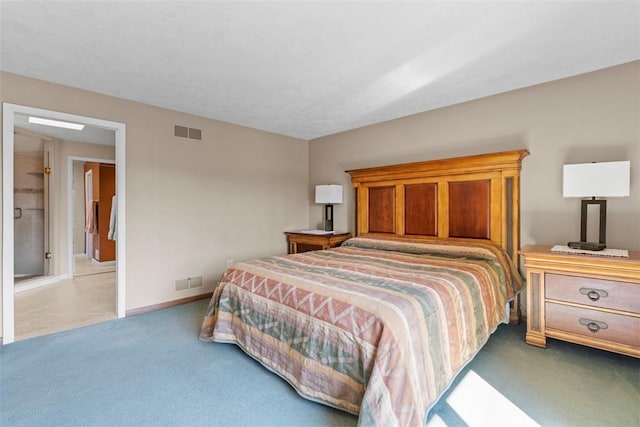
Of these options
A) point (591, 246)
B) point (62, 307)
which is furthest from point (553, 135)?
point (62, 307)

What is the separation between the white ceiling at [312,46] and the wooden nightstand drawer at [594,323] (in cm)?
203

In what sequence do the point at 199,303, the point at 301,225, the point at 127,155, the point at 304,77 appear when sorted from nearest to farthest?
1. the point at 304,77
2. the point at 127,155
3. the point at 199,303
4. the point at 301,225

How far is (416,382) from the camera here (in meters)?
1.46

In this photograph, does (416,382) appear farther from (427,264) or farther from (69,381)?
(69,381)

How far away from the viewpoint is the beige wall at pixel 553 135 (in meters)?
2.53

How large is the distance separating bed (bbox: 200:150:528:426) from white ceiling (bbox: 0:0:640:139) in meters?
0.91

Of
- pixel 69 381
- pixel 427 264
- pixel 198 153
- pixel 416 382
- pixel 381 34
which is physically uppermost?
pixel 381 34

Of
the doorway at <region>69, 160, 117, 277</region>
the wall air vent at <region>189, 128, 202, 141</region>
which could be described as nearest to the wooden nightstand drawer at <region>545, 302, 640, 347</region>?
the wall air vent at <region>189, 128, 202, 141</region>

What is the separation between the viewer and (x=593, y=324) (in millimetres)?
2254

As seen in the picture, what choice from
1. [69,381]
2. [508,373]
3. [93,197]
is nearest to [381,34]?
[508,373]

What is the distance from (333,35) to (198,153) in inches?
99.3

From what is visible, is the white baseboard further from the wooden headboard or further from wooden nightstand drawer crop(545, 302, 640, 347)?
wooden nightstand drawer crop(545, 302, 640, 347)

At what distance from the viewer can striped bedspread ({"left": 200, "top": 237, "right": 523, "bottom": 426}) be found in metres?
1.46

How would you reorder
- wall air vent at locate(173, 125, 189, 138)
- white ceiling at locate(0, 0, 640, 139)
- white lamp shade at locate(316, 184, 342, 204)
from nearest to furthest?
1. white ceiling at locate(0, 0, 640, 139)
2. wall air vent at locate(173, 125, 189, 138)
3. white lamp shade at locate(316, 184, 342, 204)
